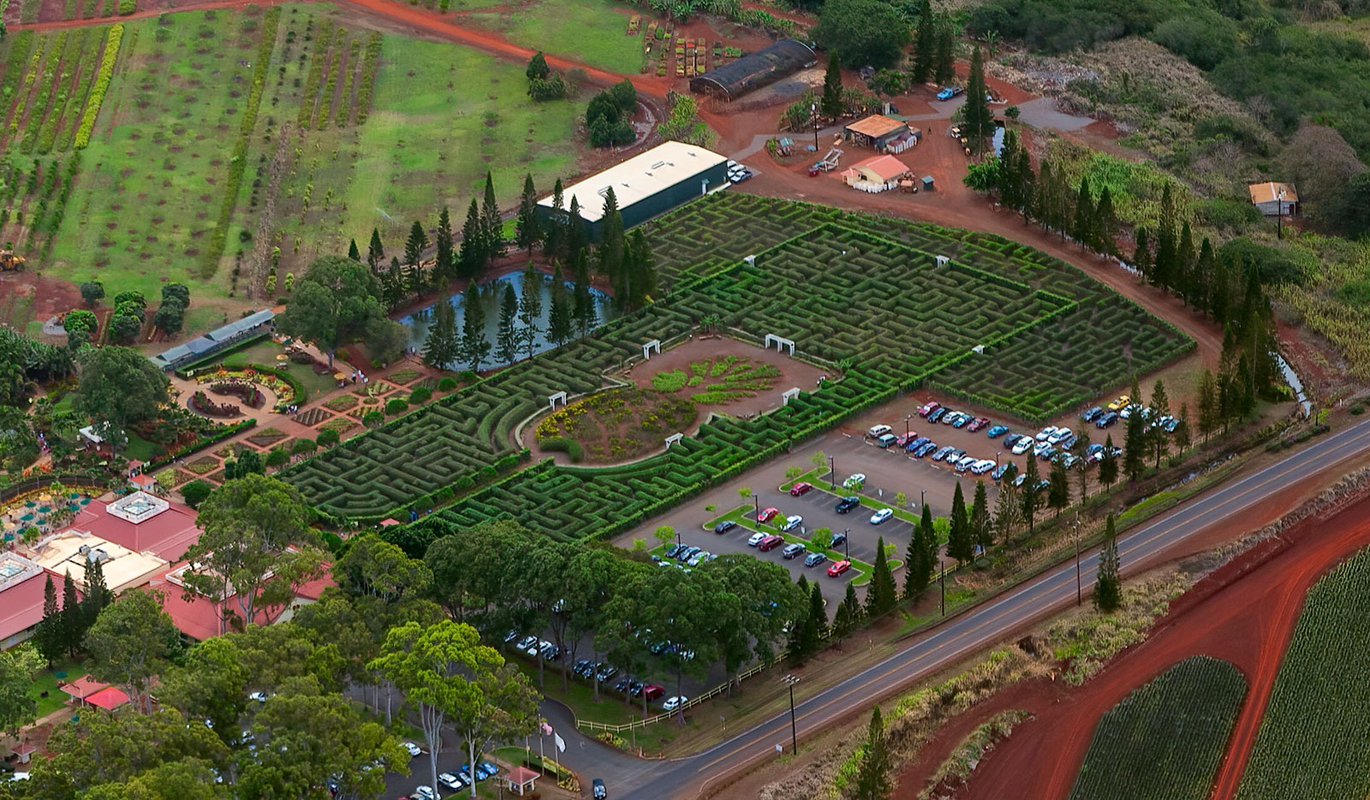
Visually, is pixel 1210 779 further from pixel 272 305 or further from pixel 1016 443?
pixel 272 305

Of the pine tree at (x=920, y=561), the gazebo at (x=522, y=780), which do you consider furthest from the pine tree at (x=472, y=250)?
the gazebo at (x=522, y=780)

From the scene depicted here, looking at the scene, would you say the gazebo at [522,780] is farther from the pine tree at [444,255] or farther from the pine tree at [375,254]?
the pine tree at [375,254]

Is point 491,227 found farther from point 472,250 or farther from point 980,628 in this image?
point 980,628

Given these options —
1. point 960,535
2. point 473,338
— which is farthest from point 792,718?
point 473,338

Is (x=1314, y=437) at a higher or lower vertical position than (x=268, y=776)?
lower

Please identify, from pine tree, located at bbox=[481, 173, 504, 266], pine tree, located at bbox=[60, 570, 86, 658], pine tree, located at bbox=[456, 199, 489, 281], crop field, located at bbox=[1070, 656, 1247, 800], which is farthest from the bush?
crop field, located at bbox=[1070, 656, 1247, 800]

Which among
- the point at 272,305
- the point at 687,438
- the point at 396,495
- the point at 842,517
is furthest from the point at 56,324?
the point at 842,517
